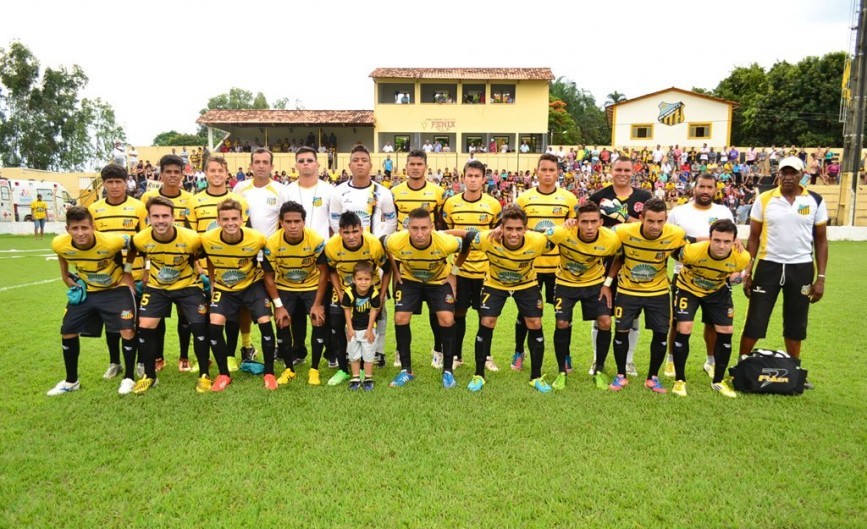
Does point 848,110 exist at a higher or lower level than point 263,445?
higher

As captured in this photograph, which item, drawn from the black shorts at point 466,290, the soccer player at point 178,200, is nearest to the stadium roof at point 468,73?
the soccer player at point 178,200

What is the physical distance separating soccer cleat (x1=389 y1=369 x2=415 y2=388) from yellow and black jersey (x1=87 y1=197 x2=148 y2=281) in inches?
121

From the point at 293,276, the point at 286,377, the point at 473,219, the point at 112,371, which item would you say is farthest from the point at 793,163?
the point at 112,371

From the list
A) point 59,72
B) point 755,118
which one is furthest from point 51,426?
point 59,72

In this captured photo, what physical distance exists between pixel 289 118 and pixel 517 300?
106 ft

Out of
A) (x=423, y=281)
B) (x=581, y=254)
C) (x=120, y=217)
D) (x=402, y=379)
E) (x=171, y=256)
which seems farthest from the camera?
(x=120, y=217)

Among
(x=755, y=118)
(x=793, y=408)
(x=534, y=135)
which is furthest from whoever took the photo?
(x=755, y=118)

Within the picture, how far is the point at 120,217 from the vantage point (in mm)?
5961

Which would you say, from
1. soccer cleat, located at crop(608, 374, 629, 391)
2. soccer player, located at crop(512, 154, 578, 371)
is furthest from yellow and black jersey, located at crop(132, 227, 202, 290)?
soccer cleat, located at crop(608, 374, 629, 391)

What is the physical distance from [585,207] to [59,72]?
2145 inches

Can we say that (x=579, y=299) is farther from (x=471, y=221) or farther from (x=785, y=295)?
(x=785, y=295)

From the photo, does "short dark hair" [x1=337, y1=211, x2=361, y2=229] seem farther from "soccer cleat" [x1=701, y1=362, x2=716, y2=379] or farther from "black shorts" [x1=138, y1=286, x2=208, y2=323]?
"soccer cleat" [x1=701, y1=362, x2=716, y2=379]

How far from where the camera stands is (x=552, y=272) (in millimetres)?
6273

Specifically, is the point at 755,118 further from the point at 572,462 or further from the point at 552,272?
the point at 572,462
